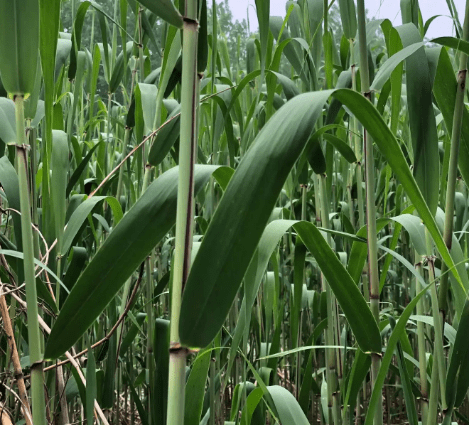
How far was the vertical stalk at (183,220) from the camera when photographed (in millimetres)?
320

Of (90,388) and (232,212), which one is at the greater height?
(232,212)

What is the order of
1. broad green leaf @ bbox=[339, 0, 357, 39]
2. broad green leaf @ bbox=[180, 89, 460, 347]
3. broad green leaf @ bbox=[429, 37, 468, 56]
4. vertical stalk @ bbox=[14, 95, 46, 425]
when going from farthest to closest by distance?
1. broad green leaf @ bbox=[339, 0, 357, 39]
2. broad green leaf @ bbox=[429, 37, 468, 56]
3. vertical stalk @ bbox=[14, 95, 46, 425]
4. broad green leaf @ bbox=[180, 89, 460, 347]

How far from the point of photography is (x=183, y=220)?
32cm

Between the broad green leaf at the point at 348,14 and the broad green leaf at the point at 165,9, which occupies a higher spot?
the broad green leaf at the point at 348,14

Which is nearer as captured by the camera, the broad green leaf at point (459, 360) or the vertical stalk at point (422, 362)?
the broad green leaf at point (459, 360)

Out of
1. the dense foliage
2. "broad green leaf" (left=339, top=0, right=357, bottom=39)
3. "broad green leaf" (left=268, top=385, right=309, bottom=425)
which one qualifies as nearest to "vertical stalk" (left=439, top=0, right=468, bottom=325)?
the dense foliage

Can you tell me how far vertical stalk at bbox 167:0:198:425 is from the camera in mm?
320

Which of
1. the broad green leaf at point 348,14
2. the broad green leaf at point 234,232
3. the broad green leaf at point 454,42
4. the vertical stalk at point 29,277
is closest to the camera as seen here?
the broad green leaf at point 234,232

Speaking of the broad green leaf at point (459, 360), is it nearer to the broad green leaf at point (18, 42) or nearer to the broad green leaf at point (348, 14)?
the broad green leaf at point (348, 14)

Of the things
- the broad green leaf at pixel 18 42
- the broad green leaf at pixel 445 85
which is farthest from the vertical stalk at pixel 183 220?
the broad green leaf at pixel 445 85

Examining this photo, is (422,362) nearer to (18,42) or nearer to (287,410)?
(287,410)

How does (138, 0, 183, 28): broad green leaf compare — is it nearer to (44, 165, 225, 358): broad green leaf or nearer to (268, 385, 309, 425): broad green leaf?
(44, 165, 225, 358): broad green leaf

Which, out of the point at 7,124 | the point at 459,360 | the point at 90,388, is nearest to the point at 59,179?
the point at 7,124

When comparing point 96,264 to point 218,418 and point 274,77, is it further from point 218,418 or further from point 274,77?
point 218,418
